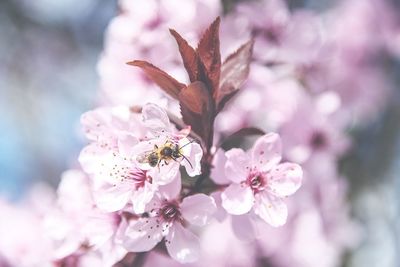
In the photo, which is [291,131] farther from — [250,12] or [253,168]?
[253,168]

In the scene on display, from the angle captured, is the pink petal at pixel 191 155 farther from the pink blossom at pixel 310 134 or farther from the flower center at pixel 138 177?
the pink blossom at pixel 310 134

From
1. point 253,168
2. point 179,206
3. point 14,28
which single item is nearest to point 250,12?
point 253,168

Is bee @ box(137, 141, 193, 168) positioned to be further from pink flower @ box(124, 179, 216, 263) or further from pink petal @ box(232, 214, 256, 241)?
pink petal @ box(232, 214, 256, 241)

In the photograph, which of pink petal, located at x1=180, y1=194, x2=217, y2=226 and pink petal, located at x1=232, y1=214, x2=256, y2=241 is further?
pink petal, located at x1=232, y1=214, x2=256, y2=241

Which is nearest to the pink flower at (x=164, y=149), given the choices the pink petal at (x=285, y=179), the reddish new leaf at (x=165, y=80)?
the reddish new leaf at (x=165, y=80)

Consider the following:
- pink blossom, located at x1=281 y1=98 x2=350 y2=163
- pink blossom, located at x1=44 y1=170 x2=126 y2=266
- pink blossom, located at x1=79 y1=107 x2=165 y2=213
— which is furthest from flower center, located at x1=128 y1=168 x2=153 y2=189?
pink blossom, located at x1=281 y1=98 x2=350 y2=163

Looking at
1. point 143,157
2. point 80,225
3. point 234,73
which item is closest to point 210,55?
point 234,73

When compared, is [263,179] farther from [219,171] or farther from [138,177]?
[138,177]
